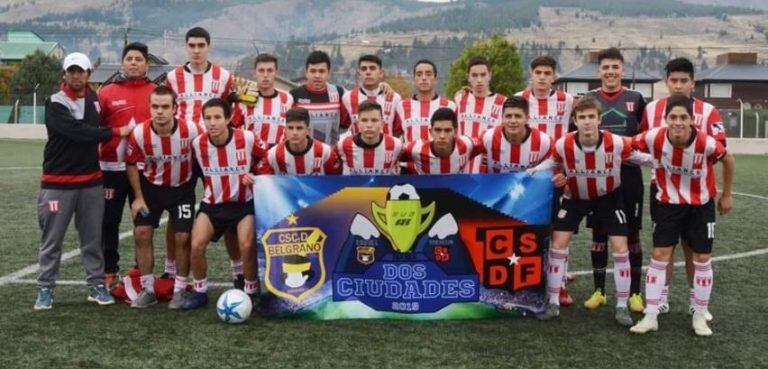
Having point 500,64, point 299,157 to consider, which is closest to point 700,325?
point 299,157

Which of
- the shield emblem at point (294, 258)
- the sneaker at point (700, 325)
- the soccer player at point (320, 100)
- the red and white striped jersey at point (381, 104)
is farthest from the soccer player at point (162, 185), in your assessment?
the sneaker at point (700, 325)

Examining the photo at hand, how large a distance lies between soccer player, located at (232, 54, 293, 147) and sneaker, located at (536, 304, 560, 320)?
8.25ft

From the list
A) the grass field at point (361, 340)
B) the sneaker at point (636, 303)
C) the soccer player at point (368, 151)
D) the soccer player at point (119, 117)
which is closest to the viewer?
the grass field at point (361, 340)

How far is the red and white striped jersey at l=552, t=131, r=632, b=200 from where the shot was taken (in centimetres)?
516

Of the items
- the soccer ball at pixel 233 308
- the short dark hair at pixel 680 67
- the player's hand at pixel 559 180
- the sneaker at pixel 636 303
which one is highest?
the short dark hair at pixel 680 67

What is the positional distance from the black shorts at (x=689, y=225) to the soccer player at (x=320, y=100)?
109 inches

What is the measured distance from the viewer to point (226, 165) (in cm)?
541

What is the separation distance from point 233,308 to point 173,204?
1.03 meters

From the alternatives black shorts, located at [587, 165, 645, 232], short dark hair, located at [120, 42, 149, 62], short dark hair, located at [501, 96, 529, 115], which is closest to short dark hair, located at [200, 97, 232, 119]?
short dark hair, located at [120, 42, 149, 62]

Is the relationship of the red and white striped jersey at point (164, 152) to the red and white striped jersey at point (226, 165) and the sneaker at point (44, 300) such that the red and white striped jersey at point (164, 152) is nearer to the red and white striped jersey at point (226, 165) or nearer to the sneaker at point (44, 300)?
the red and white striped jersey at point (226, 165)

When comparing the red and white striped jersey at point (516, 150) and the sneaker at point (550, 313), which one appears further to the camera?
the red and white striped jersey at point (516, 150)

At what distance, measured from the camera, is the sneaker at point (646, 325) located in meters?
4.92

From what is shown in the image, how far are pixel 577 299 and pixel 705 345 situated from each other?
132 centimetres

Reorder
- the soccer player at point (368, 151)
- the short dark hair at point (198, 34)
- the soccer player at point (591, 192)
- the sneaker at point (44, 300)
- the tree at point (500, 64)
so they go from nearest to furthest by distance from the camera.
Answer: the soccer player at point (591, 192)
the sneaker at point (44, 300)
the soccer player at point (368, 151)
the short dark hair at point (198, 34)
the tree at point (500, 64)
